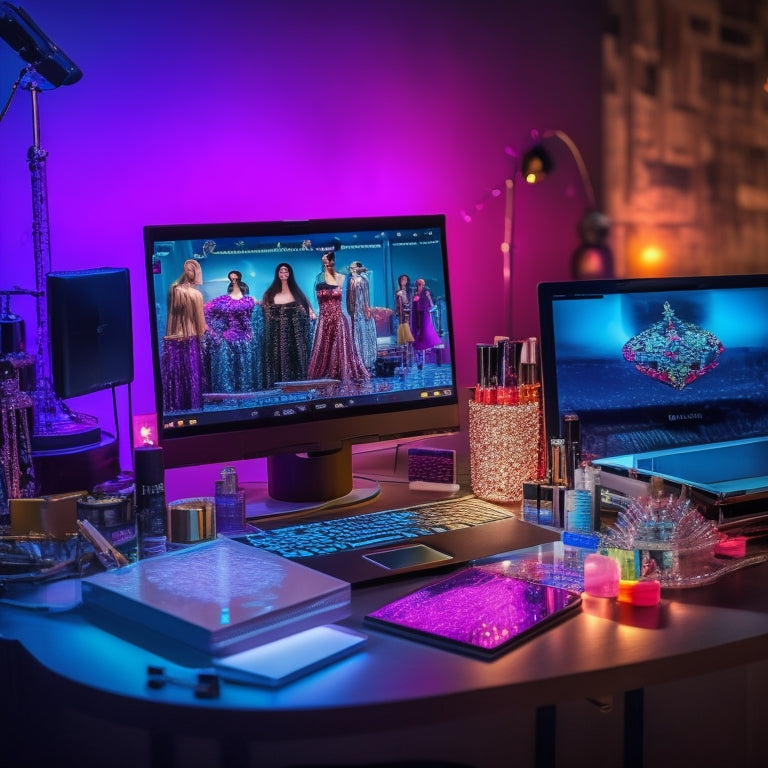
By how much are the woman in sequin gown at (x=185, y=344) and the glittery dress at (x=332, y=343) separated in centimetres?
19

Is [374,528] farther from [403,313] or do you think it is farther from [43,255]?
[43,255]

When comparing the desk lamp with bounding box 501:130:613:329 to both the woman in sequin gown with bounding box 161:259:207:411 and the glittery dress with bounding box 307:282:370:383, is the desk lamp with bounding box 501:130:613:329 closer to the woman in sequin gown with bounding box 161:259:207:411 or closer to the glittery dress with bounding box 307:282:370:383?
the glittery dress with bounding box 307:282:370:383

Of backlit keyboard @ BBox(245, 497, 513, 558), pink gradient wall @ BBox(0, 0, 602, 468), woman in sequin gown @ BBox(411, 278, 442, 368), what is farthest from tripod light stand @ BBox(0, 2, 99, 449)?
woman in sequin gown @ BBox(411, 278, 442, 368)

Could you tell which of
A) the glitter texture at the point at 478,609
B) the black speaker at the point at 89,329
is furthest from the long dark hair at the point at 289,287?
the glitter texture at the point at 478,609

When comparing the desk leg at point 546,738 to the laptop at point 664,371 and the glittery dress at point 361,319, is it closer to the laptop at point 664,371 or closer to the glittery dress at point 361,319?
the laptop at point 664,371

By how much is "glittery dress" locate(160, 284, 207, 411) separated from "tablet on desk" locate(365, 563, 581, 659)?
54cm

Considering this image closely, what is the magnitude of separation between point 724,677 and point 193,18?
5.33ft

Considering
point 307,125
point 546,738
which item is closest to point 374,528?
point 546,738

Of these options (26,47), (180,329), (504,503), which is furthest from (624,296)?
(26,47)

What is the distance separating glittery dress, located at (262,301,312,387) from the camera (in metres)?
1.67

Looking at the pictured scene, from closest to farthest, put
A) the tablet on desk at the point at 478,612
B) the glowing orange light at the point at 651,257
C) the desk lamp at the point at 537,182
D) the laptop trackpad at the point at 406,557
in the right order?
the tablet on desk at the point at 478,612, the laptop trackpad at the point at 406,557, the desk lamp at the point at 537,182, the glowing orange light at the point at 651,257

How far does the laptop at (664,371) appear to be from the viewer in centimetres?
172

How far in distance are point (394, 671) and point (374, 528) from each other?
486 millimetres

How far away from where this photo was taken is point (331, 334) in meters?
1.71
